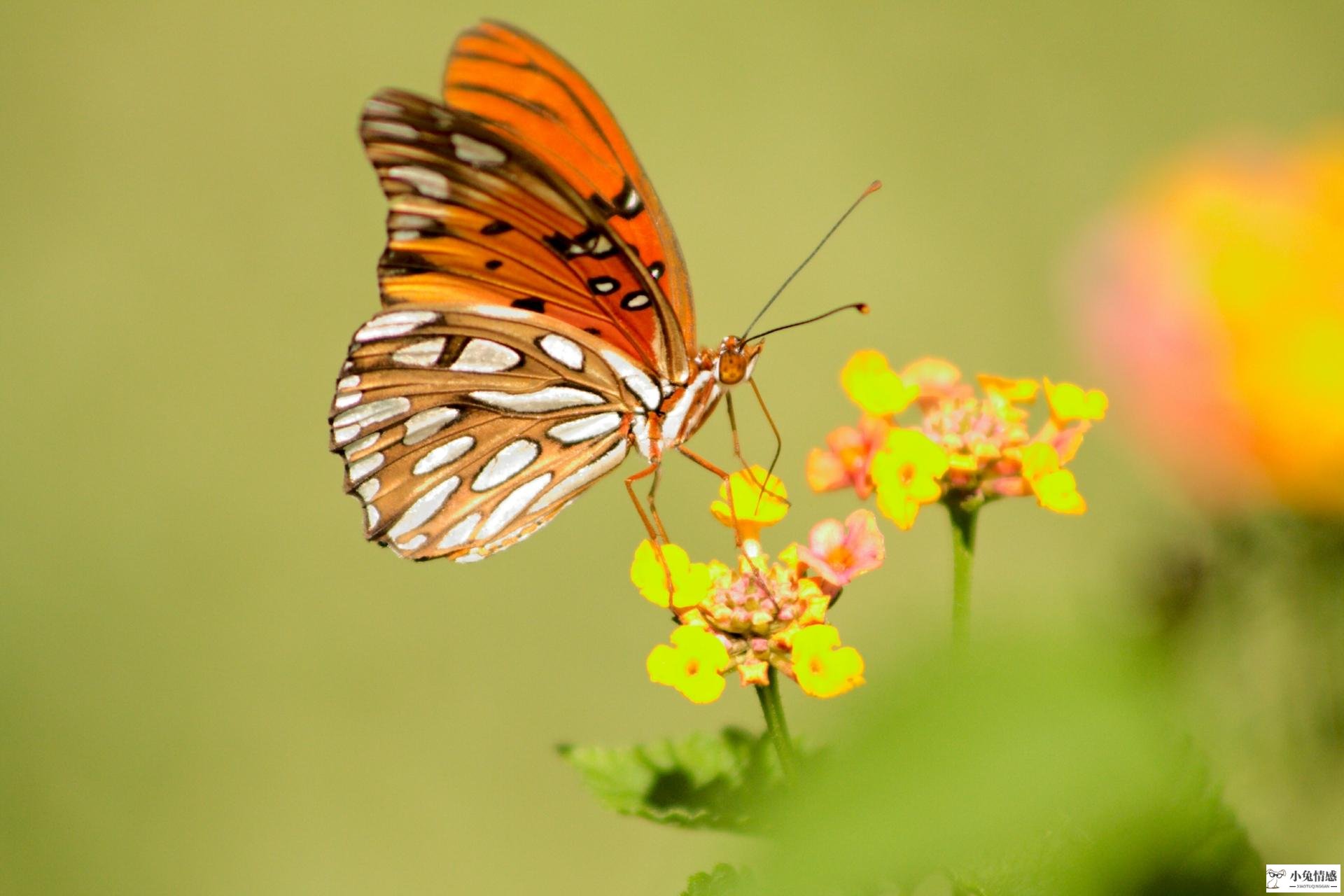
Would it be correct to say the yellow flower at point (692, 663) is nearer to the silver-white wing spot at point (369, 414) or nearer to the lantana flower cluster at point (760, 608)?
the lantana flower cluster at point (760, 608)

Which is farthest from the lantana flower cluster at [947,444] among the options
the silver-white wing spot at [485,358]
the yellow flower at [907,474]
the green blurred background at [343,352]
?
the green blurred background at [343,352]

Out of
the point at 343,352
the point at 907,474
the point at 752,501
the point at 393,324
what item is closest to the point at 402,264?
the point at 393,324

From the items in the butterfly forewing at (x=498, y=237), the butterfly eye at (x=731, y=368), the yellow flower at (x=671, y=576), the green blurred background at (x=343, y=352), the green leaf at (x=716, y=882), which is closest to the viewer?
the green leaf at (x=716, y=882)

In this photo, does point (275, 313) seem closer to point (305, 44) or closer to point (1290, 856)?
point (305, 44)

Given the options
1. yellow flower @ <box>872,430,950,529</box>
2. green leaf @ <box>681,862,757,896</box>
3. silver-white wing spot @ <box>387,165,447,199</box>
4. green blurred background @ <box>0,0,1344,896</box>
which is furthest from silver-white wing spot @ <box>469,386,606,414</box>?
green blurred background @ <box>0,0,1344,896</box>

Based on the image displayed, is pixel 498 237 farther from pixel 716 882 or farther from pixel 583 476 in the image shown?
pixel 716 882
